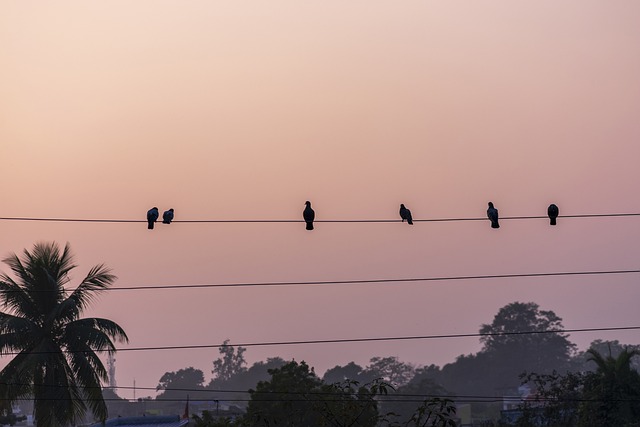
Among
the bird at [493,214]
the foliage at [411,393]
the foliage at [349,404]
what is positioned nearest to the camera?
the foliage at [349,404]

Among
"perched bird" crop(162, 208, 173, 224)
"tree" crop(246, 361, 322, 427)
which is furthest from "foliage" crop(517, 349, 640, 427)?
"perched bird" crop(162, 208, 173, 224)

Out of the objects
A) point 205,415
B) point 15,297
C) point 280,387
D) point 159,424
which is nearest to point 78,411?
point 15,297

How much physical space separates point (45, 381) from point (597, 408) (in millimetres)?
29277

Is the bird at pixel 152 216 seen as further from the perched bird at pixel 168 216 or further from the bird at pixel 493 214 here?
the bird at pixel 493 214

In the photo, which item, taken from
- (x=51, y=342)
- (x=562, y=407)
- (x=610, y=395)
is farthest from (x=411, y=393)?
(x=51, y=342)

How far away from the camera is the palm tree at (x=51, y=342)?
146 feet

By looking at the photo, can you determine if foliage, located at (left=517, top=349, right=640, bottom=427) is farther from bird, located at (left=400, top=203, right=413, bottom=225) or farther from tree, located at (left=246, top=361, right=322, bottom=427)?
bird, located at (left=400, top=203, right=413, bottom=225)

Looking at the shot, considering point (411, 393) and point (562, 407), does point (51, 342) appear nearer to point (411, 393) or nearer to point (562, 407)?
point (562, 407)

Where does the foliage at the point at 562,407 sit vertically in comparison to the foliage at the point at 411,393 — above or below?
below

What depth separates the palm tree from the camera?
44.4 meters

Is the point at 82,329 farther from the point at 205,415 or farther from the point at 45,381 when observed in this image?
the point at 205,415

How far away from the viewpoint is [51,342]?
45.3 meters

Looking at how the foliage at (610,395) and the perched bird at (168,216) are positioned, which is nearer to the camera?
the perched bird at (168,216)

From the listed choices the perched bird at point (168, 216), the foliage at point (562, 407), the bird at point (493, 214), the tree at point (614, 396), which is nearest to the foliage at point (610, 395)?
the tree at point (614, 396)
